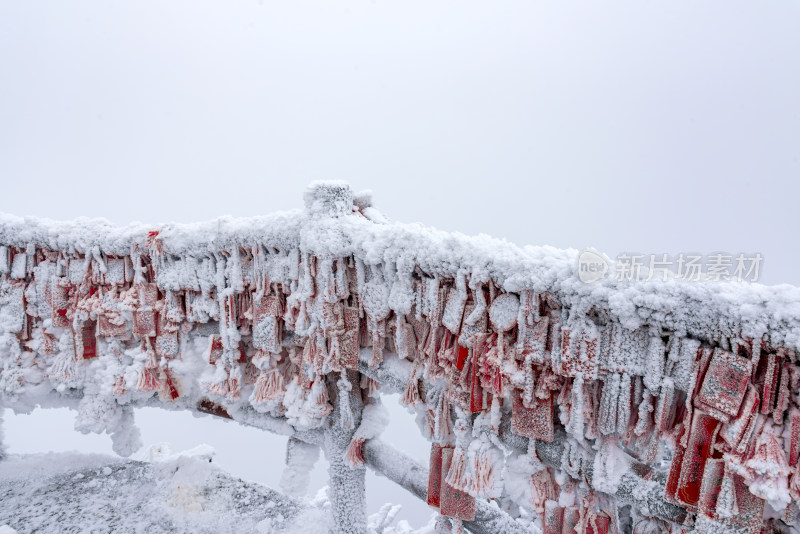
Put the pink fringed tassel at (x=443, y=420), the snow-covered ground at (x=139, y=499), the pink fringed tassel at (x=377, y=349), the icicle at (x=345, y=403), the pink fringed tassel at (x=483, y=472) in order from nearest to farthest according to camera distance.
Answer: the pink fringed tassel at (x=483, y=472) < the pink fringed tassel at (x=443, y=420) < the pink fringed tassel at (x=377, y=349) < the icicle at (x=345, y=403) < the snow-covered ground at (x=139, y=499)

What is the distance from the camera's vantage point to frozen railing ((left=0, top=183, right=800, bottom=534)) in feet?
3.51

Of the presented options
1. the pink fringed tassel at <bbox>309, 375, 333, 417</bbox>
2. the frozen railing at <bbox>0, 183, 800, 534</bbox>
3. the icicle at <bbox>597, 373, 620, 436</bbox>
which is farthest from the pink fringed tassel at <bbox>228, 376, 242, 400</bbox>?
the icicle at <bbox>597, 373, 620, 436</bbox>

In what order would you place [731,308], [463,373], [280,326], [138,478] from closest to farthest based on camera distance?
[731,308]
[463,373]
[280,326]
[138,478]

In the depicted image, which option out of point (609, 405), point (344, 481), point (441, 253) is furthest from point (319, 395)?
point (609, 405)

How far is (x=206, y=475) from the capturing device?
263 cm

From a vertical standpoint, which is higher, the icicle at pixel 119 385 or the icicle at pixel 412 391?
the icicle at pixel 412 391

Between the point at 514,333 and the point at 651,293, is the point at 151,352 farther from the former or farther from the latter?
the point at 651,293

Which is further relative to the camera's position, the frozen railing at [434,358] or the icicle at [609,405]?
the icicle at [609,405]

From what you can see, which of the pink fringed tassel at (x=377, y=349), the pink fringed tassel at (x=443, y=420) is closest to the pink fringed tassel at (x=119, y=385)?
the pink fringed tassel at (x=377, y=349)

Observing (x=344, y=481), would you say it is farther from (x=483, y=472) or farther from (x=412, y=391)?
(x=483, y=472)

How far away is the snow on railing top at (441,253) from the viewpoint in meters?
1.02

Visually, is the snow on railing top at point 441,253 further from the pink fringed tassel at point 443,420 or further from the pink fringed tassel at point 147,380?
the pink fringed tassel at point 147,380

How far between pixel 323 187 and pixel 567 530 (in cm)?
141

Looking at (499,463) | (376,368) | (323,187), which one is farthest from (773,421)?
(323,187)
